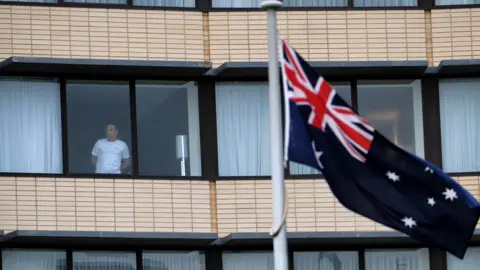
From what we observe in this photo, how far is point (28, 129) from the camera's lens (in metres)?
38.2

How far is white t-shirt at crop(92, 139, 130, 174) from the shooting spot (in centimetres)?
3844

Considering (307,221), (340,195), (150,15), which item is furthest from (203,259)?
(340,195)

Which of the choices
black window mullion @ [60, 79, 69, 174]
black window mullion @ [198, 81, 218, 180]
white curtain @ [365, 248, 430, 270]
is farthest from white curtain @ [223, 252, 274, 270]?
black window mullion @ [60, 79, 69, 174]

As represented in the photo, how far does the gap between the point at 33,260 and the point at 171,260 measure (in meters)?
2.52

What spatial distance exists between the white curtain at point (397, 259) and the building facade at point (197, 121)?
3cm

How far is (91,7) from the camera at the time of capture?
38.2m

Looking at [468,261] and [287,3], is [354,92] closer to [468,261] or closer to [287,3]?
[287,3]

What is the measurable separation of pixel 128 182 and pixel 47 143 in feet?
5.29

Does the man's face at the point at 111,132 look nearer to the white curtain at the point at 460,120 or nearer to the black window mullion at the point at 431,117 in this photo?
the black window mullion at the point at 431,117

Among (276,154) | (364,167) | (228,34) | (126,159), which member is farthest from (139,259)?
(364,167)

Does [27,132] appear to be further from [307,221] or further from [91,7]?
[307,221]

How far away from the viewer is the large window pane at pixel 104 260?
126 feet

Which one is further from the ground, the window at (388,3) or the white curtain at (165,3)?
the white curtain at (165,3)

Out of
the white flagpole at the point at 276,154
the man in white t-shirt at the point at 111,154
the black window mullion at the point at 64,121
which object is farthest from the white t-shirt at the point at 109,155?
the white flagpole at the point at 276,154
